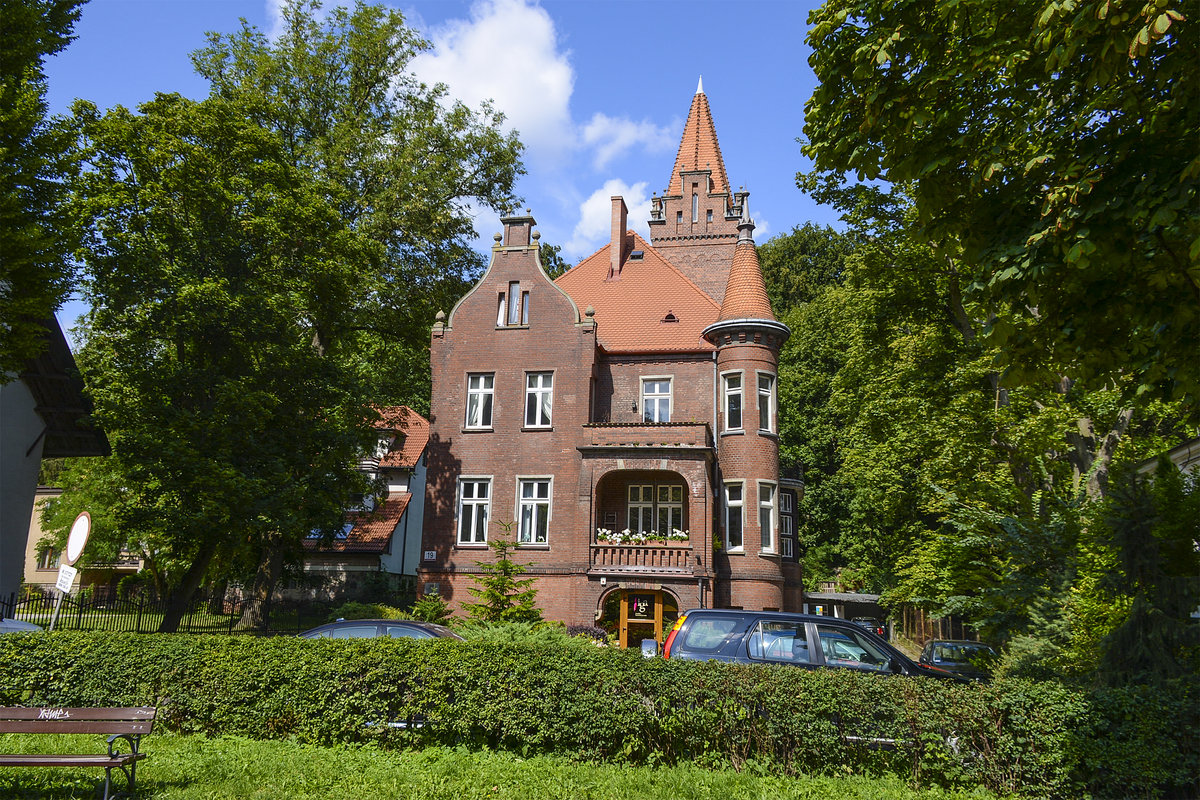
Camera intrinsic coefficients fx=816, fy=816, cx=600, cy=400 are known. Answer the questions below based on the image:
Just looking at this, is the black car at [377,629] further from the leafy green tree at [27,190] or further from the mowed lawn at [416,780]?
the leafy green tree at [27,190]

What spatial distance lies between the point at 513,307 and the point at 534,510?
7144mm

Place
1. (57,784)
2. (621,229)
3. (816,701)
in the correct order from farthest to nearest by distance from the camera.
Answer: (621,229), (816,701), (57,784)

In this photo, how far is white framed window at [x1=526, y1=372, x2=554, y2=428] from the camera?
2739 centimetres

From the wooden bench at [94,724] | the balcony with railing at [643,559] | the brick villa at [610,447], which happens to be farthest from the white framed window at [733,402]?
the wooden bench at [94,724]

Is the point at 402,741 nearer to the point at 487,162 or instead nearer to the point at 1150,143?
the point at 1150,143

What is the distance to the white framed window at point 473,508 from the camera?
27.0 meters

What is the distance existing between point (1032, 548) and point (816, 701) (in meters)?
8.26

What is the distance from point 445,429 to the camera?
27922 mm

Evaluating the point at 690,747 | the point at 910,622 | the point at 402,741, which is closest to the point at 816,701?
the point at 690,747

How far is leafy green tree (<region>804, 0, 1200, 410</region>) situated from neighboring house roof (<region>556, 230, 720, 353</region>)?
61.2ft

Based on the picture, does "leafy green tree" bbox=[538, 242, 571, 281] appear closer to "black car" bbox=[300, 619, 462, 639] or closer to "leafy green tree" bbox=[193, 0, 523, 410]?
"leafy green tree" bbox=[193, 0, 523, 410]

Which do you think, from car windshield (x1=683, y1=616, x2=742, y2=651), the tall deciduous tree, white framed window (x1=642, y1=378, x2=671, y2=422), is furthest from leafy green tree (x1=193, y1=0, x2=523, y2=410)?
car windshield (x1=683, y1=616, x2=742, y2=651)

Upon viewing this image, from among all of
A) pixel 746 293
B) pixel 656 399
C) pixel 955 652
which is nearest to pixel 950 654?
pixel 955 652

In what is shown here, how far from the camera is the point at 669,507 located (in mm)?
26875
